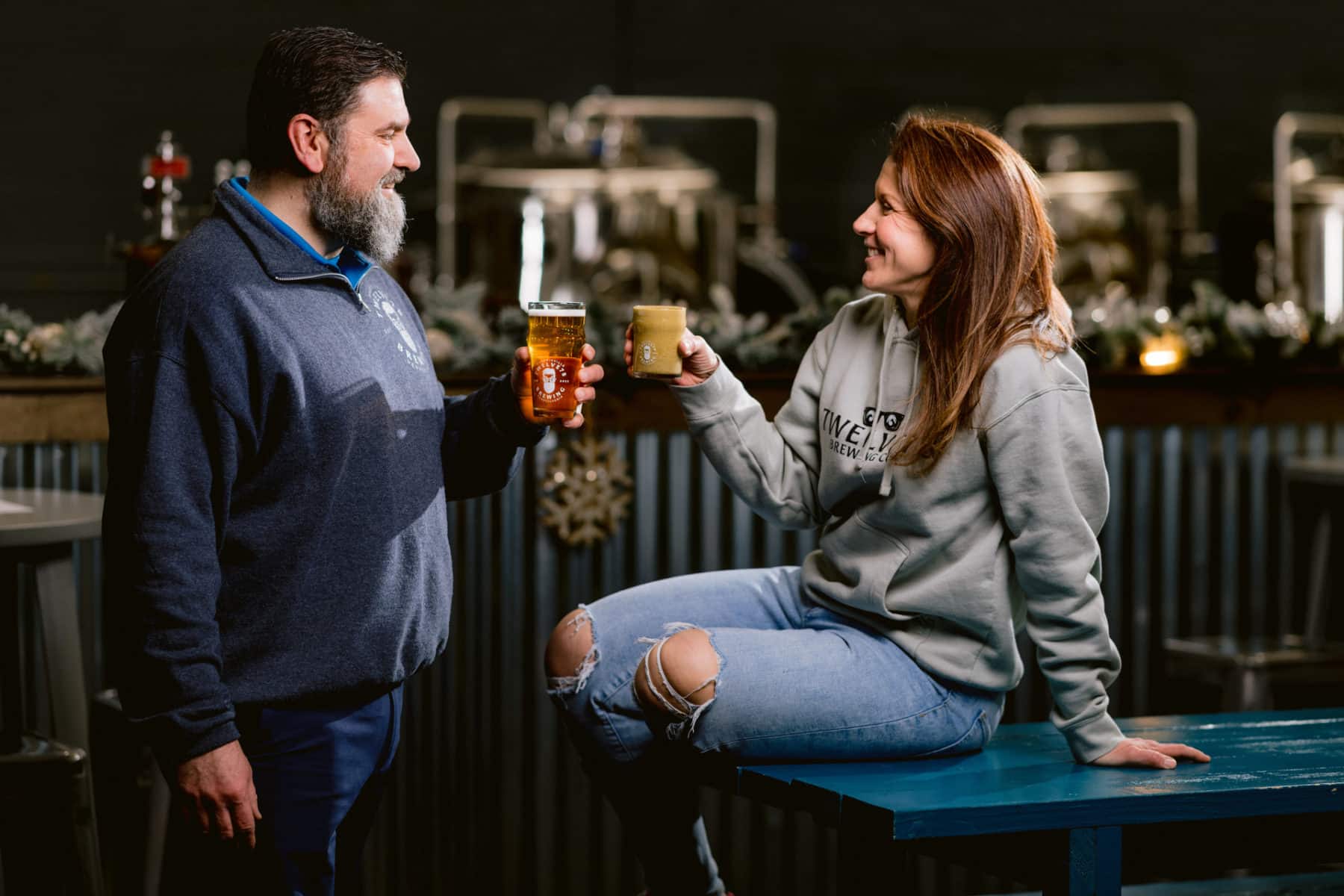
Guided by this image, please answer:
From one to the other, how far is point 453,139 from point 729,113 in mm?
1626

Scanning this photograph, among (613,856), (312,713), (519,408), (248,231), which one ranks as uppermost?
(248,231)

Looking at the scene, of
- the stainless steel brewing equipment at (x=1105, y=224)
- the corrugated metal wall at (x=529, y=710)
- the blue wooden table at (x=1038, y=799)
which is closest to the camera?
the blue wooden table at (x=1038, y=799)

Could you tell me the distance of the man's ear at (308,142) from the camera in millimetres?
2145

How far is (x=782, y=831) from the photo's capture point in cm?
366

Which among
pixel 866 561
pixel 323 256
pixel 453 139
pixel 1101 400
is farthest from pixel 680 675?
pixel 453 139

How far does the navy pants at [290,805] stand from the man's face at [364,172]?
66 centimetres

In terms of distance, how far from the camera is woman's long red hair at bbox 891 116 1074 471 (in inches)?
89.0

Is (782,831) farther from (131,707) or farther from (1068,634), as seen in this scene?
(131,707)

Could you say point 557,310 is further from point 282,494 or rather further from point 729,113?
point 729,113

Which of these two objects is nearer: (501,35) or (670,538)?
(670,538)

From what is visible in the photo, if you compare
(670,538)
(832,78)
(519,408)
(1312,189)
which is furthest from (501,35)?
(519,408)

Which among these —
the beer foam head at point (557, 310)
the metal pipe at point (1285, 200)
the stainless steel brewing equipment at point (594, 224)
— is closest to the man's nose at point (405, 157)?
the beer foam head at point (557, 310)

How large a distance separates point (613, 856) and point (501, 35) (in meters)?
6.64

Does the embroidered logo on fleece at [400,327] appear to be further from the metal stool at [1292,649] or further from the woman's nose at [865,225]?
the metal stool at [1292,649]
